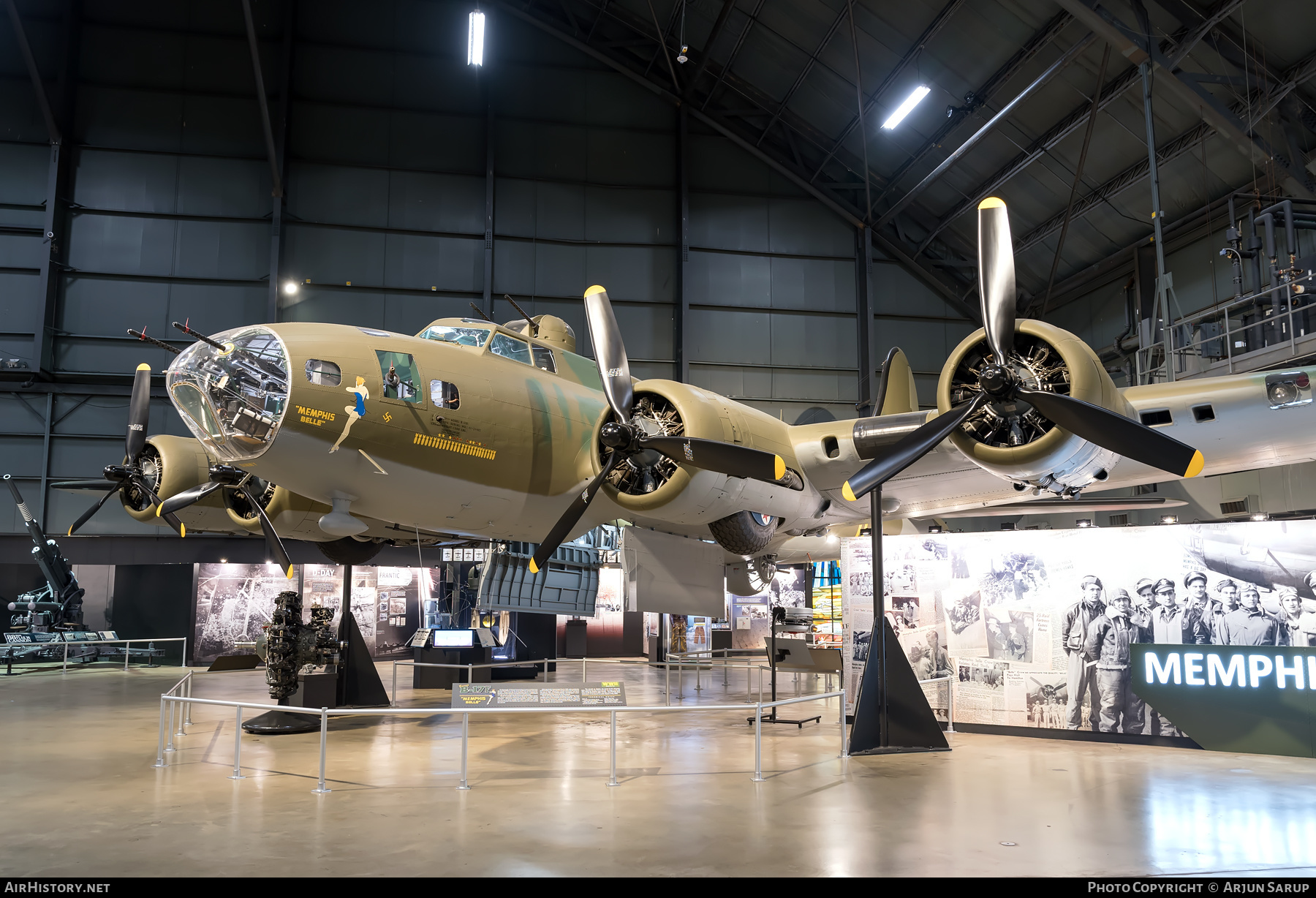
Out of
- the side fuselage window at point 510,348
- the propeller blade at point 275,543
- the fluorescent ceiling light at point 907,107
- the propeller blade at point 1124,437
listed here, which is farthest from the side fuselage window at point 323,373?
the fluorescent ceiling light at point 907,107

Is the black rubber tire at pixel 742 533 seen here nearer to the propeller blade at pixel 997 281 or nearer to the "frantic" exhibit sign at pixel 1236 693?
the propeller blade at pixel 997 281

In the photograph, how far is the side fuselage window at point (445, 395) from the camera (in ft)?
35.1

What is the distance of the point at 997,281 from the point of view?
29.8ft

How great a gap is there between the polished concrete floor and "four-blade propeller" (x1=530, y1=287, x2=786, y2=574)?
3.13m

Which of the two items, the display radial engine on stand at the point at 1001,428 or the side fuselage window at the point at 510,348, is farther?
the side fuselage window at the point at 510,348

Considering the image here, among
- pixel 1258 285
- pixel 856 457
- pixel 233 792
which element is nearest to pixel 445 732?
pixel 233 792

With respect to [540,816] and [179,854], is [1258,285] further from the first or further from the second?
[179,854]

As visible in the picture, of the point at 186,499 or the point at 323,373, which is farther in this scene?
the point at 186,499

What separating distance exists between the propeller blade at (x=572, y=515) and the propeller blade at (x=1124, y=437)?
503 centimetres

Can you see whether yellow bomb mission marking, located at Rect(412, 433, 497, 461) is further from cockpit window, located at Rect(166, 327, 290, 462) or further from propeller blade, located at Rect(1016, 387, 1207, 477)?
propeller blade, located at Rect(1016, 387, 1207, 477)

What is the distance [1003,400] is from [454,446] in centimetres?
656

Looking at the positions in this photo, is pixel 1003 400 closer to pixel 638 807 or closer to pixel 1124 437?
pixel 1124 437

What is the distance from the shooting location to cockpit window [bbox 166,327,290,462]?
376 inches

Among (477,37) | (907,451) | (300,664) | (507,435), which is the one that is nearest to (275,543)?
(300,664)
